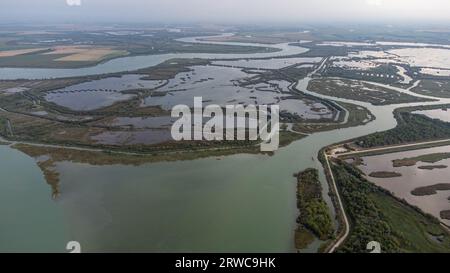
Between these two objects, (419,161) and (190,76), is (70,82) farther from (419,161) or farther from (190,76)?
(419,161)

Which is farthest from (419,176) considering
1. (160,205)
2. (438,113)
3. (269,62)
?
(269,62)

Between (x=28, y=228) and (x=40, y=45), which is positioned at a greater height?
(x=40, y=45)

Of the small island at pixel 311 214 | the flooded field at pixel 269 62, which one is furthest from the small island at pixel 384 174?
the flooded field at pixel 269 62

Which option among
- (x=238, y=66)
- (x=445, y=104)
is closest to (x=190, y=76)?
(x=238, y=66)

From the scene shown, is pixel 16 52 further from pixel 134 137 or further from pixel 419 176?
pixel 419 176

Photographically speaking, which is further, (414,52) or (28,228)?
(414,52)

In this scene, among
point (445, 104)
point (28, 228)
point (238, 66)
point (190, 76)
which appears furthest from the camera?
point (238, 66)

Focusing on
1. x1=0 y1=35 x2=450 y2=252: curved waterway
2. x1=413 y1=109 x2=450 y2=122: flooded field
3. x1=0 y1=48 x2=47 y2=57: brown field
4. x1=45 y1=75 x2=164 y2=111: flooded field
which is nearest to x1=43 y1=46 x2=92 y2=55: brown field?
x1=0 y1=48 x2=47 y2=57: brown field
